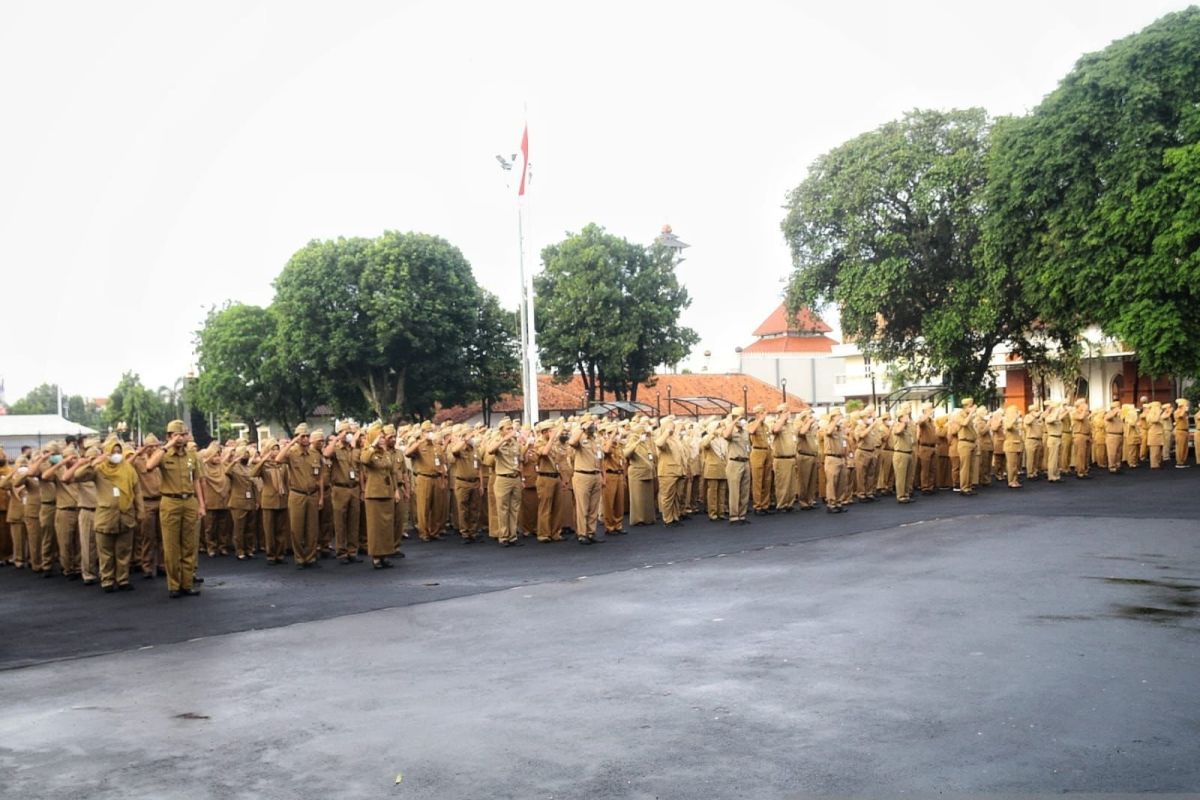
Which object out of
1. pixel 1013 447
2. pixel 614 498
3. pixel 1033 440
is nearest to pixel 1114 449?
pixel 1033 440

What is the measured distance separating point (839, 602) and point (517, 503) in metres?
7.84

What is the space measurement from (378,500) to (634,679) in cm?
769

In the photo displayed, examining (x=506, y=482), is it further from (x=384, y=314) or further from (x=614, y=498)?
(x=384, y=314)

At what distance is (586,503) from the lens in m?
17.2

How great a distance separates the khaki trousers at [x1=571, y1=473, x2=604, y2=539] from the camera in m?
17.1

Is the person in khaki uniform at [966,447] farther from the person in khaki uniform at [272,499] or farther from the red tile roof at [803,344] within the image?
the red tile roof at [803,344]

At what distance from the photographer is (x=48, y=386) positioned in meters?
129

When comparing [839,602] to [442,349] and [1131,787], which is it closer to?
[1131,787]

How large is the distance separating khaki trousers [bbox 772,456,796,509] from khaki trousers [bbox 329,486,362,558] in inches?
326

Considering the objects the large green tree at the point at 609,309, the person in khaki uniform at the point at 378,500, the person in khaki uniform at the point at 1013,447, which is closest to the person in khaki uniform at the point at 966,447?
the person in khaki uniform at the point at 1013,447

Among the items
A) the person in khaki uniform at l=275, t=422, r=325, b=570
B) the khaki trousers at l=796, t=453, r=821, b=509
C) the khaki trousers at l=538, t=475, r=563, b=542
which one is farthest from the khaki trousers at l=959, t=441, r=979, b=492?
the person in khaki uniform at l=275, t=422, r=325, b=570

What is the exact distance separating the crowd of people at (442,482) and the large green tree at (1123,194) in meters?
5.94

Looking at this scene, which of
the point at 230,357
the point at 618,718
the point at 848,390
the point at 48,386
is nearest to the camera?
the point at 618,718

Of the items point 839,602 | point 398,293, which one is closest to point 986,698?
point 839,602
